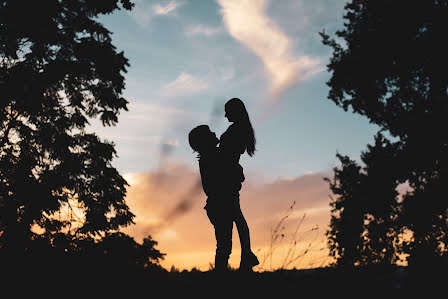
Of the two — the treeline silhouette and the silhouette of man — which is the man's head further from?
the treeline silhouette

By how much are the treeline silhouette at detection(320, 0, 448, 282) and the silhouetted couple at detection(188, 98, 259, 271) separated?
12.1 meters

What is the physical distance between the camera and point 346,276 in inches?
213

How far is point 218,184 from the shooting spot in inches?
195

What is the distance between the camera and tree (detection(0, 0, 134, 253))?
12086 millimetres

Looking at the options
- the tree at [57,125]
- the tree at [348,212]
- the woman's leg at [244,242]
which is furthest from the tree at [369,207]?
the woman's leg at [244,242]

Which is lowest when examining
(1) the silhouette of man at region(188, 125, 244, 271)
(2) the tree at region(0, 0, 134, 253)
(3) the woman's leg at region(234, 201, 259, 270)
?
(3) the woman's leg at region(234, 201, 259, 270)

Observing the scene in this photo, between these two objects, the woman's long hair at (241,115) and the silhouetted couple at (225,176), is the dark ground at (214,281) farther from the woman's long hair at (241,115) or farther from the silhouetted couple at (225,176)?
the woman's long hair at (241,115)

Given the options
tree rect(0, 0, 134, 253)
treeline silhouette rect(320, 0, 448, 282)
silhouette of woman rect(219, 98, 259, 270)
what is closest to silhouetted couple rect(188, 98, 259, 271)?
silhouette of woman rect(219, 98, 259, 270)

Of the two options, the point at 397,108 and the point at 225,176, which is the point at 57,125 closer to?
the point at 225,176

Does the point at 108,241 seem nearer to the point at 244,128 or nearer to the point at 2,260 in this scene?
the point at 2,260

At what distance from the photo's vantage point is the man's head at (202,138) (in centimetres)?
498

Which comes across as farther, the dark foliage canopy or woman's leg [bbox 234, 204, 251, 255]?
the dark foliage canopy

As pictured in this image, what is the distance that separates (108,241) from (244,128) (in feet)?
32.7

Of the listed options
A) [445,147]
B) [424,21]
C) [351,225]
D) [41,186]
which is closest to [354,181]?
[351,225]
